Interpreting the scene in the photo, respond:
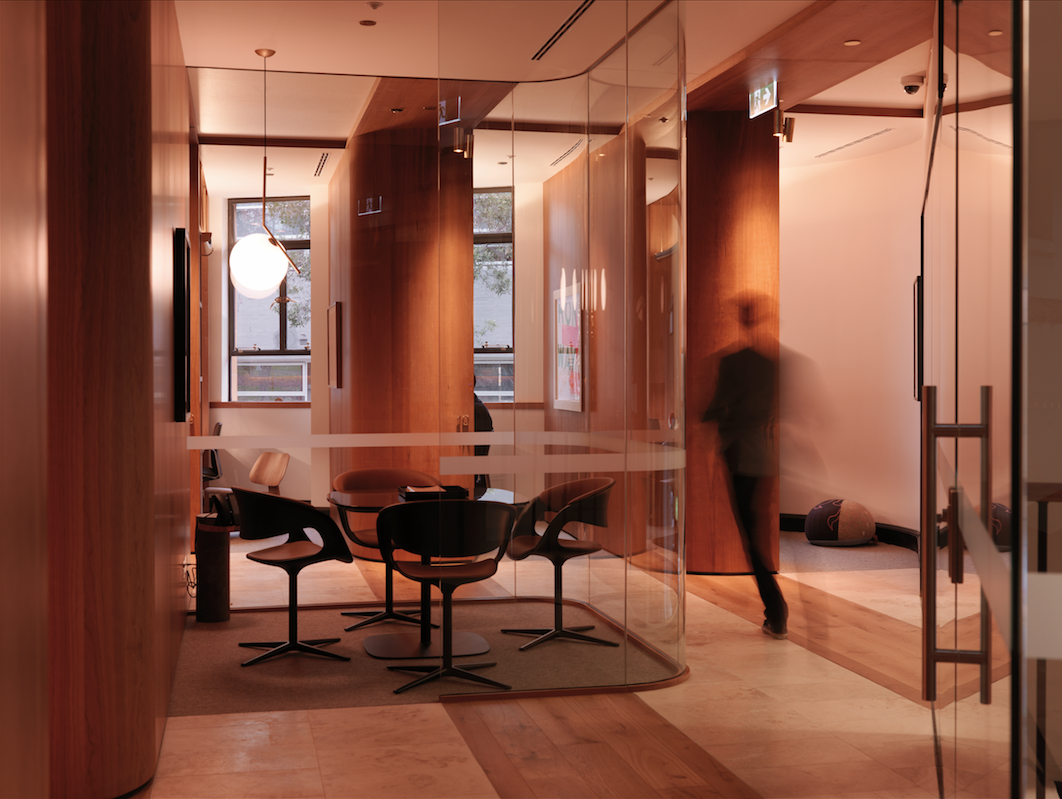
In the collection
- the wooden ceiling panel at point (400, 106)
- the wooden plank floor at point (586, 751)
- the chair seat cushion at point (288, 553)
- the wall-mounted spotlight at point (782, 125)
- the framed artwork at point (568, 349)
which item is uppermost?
the wooden ceiling panel at point (400, 106)

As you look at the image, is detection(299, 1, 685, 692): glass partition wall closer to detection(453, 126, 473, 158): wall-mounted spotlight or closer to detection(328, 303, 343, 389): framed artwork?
detection(453, 126, 473, 158): wall-mounted spotlight

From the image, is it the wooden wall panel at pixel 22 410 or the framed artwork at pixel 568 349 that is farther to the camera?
the framed artwork at pixel 568 349

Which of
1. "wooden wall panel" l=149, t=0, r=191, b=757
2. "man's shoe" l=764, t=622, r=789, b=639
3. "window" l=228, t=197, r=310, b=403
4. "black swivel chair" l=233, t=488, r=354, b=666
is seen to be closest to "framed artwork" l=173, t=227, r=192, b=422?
"wooden wall panel" l=149, t=0, r=191, b=757

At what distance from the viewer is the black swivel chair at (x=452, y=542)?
12.9 ft

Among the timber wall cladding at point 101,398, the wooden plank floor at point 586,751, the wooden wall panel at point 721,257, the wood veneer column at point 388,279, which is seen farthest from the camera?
the wooden wall panel at point 721,257

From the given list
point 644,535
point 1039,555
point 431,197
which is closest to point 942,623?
point 1039,555

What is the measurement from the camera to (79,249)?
115 inches

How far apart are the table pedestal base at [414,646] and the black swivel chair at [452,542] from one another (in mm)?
50

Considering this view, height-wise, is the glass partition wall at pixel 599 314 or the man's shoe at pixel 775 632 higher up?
the glass partition wall at pixel 599 314

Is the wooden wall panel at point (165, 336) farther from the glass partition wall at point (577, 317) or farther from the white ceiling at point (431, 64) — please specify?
the glass partition wall at point (577, 317)

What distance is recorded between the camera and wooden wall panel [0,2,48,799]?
1.89 m

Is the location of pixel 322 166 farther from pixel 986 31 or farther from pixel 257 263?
pixel 986 31

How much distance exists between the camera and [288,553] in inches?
182

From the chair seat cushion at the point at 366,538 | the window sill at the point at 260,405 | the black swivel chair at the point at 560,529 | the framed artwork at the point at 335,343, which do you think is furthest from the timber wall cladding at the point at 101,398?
the window sill at the point at 260,405
